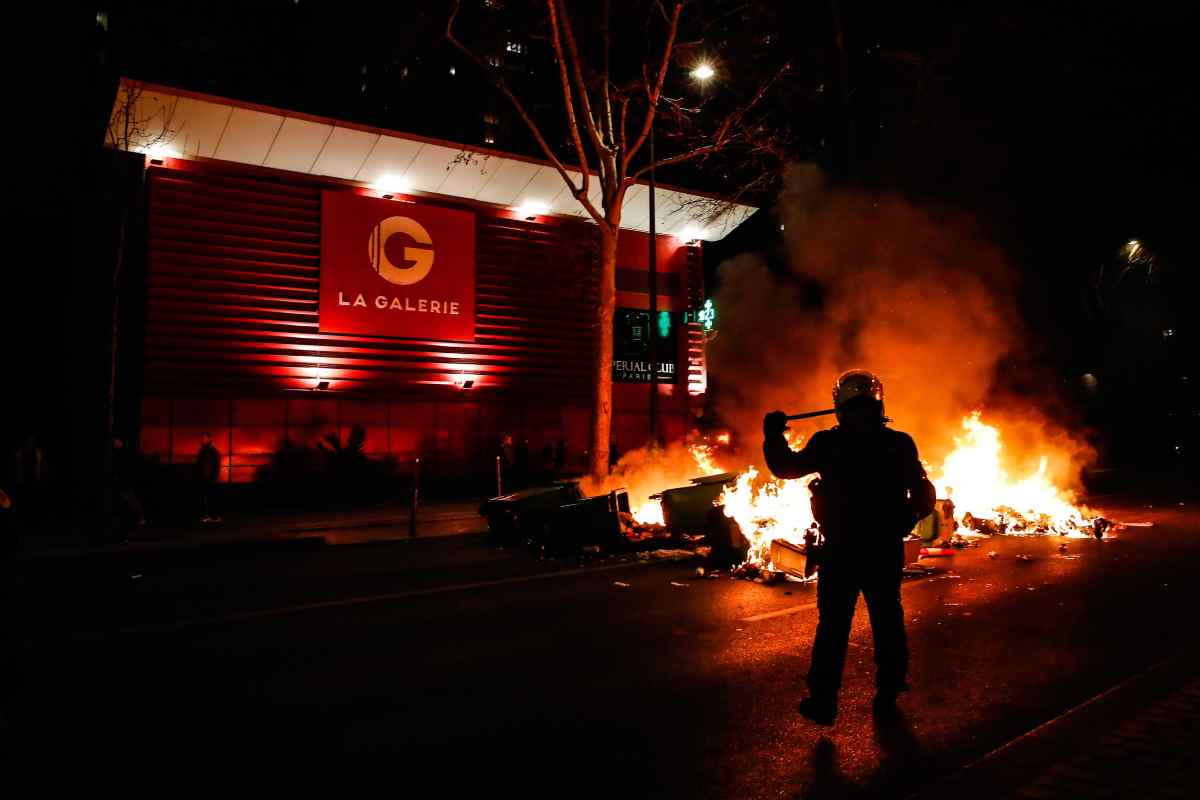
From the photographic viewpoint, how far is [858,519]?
4.12 meters

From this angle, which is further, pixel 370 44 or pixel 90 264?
pixel 370 44

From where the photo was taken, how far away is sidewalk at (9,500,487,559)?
12172 millimetres

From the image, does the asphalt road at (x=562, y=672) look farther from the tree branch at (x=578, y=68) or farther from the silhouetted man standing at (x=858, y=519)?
the tree branch at (x=578, y=68)

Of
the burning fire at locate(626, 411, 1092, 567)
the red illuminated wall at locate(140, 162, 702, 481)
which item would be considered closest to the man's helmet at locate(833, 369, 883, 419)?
→ the burning fire at locate(626, 411, 1092, 567)

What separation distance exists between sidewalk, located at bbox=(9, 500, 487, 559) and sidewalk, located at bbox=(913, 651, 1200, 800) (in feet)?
36.2

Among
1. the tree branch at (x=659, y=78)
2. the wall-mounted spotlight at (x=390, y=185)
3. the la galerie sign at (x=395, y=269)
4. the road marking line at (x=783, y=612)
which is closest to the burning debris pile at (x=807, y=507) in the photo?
the road marking line at (x=783, y=612)

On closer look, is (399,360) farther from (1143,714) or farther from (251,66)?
(1143,714)

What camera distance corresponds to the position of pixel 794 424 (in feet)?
50.7

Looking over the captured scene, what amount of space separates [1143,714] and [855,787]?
1695 millimetres

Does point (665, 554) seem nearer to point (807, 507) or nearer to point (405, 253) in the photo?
point (807, 507)

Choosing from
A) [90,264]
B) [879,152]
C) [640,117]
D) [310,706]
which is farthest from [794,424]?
[90,264]

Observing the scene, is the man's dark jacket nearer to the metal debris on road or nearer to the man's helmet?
the man's helmet

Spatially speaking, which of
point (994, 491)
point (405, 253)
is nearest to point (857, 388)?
point (994, 491)

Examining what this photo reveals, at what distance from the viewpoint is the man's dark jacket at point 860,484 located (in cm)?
412
